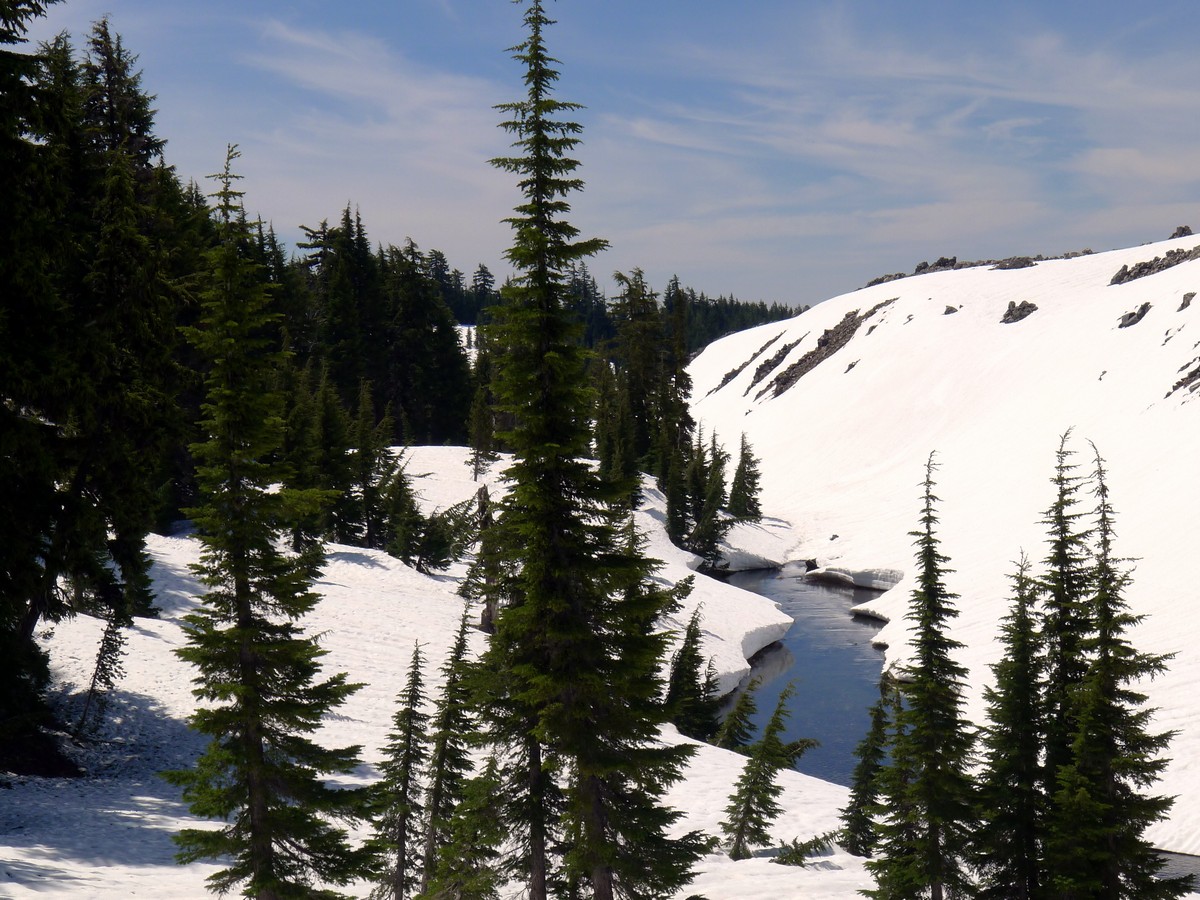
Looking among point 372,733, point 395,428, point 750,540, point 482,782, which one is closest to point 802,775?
point 372,733

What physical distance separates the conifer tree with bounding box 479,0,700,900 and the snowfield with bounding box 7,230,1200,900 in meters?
5.38

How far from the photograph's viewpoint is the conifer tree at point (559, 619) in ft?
41.4

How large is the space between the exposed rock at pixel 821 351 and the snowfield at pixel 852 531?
2.50ft

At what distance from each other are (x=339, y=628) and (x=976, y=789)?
2244 centimetres

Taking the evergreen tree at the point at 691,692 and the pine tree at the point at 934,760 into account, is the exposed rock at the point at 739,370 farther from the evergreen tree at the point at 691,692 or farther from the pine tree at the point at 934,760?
the pine tree at the point at 934,760

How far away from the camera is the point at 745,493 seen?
76.1m

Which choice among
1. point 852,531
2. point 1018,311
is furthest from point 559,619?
point 1018,311

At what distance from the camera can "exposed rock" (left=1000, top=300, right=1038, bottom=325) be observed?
333ft

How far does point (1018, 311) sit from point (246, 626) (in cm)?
10750

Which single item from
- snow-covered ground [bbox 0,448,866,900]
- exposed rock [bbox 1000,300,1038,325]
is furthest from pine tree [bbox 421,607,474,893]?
exposed rock [bbox 1000,300,1038,325]

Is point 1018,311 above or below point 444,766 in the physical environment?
above

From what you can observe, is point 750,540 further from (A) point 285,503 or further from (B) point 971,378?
(A) point 285,503

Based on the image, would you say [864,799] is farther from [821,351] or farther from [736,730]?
[821,351]

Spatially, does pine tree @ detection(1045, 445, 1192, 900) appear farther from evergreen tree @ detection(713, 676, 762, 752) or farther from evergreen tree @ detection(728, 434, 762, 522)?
evergreen tree @ detection(728, 434, 762, 522)
